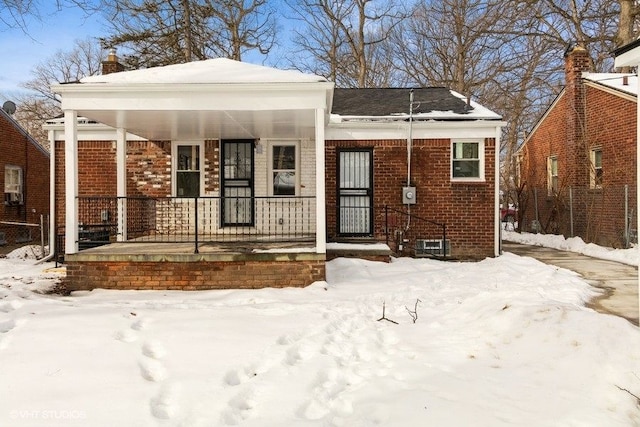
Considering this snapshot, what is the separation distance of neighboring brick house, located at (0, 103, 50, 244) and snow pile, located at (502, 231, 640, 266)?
58.1 ft

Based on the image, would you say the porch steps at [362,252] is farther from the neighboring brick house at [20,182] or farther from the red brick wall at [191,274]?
the neighboring brick house at [20,182]

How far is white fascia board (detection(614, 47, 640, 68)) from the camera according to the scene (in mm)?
3969

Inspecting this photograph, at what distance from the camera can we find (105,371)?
11.9 feet

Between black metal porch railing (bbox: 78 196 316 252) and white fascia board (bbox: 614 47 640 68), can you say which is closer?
white fascia board (bbox: 614 47 640 68)

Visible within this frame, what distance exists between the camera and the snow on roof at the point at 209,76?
283 inches

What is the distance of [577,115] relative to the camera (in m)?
15.0

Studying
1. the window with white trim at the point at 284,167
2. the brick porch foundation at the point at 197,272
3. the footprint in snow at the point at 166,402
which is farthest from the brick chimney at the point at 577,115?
the footprint in snow at the point at 166,402

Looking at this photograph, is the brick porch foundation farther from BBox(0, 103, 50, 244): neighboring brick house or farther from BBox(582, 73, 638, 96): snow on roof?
BBox(0, 103, 50, 244): neighboring brick house

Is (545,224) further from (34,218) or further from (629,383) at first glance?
(34,218)

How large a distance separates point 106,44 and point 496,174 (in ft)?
50.3

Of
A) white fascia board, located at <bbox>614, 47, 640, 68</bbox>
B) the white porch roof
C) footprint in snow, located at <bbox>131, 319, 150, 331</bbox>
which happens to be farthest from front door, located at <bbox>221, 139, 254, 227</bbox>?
white fascia board, located at <bbox>614, 47, 640, 68</bbox>

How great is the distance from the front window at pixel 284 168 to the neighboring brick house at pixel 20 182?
444 inches

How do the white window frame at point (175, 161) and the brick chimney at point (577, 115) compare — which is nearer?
the white window frame at point (175, 161)

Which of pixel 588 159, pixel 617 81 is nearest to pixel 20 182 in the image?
pixel 588 159
